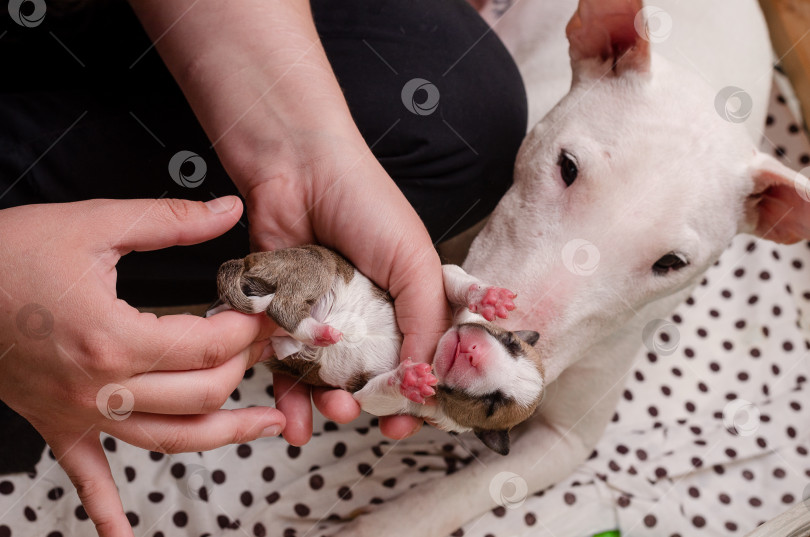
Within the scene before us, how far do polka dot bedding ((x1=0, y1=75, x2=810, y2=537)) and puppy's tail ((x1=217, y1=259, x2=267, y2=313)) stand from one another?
1.07 m

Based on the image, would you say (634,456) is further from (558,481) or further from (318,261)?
(318,261)

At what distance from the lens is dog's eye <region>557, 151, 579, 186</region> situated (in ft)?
5.62

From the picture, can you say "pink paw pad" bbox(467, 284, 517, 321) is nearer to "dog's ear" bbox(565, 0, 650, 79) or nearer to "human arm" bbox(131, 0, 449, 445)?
"human arm" bbox(131, 0, 449, 445)

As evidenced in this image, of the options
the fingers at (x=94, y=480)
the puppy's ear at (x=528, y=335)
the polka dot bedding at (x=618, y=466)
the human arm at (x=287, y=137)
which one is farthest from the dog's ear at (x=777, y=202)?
the fingers at (x=94, y=480)

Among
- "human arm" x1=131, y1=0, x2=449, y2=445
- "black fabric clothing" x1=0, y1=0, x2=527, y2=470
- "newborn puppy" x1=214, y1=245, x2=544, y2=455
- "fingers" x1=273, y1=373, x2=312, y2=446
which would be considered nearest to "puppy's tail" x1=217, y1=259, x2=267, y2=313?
"newborn puppy" x1=214, y1=245, x2=544, y2=455

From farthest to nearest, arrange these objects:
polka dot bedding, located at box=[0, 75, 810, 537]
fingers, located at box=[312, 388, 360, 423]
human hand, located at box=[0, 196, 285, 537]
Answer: polka dot bedding, located at box=[0, 75, 810, 537]
fingers, located at box=[312, 388, 360, 423]
human hand, located at box=[0, 196, 285, 537]

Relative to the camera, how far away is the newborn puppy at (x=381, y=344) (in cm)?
140

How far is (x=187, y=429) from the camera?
4.63ft

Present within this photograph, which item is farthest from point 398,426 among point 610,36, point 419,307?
point 610,36

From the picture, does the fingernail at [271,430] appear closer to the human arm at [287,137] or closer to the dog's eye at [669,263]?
the human arm at [287,137]

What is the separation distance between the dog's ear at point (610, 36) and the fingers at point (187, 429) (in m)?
1.28

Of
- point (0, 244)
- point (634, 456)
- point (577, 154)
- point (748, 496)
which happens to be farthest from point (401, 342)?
point (748, 496)

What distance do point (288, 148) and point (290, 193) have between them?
0.11 m

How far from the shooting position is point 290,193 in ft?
5.27
